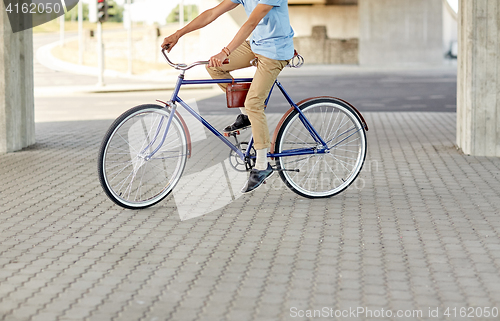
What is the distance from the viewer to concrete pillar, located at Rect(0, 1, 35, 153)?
8742 millimetres

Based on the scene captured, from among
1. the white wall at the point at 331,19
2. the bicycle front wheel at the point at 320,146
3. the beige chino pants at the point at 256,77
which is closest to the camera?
the beige chino pants at the point at 256,77

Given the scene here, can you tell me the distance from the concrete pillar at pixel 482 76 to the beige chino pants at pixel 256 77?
3458mm

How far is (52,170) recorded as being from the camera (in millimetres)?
7488

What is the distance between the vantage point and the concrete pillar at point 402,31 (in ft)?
144

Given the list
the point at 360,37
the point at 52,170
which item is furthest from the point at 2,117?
the point at 360,37

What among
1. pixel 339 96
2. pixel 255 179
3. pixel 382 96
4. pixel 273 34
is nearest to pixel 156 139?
pixel 255 179

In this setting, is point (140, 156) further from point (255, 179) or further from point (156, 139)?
point (255, 179)

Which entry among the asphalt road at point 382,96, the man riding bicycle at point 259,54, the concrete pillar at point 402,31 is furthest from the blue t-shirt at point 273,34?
the concrete pillar at point 402,31

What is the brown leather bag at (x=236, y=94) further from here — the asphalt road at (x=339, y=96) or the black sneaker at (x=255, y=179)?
the asphalt road at (x=339, y=96)

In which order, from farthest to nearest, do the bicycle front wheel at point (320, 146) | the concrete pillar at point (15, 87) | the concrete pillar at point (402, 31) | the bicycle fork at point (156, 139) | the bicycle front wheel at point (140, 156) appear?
the concrete pillar at point (402, 31) → the concrete pillar at point (15, 87) → the bicycle front wheel at point (320, 146) → the bicycle fork at point (156, 139) → the bicycle front wheel at point (140, 156)

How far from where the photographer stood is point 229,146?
5832 mm

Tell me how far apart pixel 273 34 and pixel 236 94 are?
532 mm

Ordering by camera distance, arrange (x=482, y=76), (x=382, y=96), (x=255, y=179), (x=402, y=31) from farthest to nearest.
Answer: (x=402, y=31) → (x=382, y=96) → (x=482, y=76) → (x=255, y=179)

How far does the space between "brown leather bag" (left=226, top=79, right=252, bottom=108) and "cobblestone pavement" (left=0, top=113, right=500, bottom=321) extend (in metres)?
0.82
